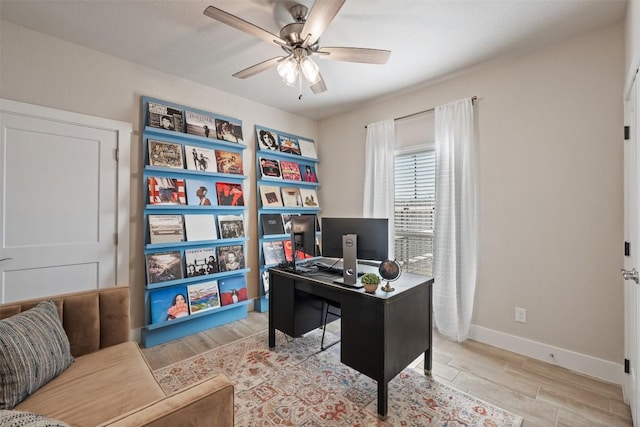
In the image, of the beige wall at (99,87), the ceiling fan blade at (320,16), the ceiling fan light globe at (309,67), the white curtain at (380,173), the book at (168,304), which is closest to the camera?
the ceiling fan blade at (320,16)

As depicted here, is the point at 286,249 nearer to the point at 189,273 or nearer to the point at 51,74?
the point at 189,273

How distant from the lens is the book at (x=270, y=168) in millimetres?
3764

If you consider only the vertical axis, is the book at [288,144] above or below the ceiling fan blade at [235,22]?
below

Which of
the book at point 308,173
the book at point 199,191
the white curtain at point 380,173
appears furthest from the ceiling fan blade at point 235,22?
the book at point 308,173

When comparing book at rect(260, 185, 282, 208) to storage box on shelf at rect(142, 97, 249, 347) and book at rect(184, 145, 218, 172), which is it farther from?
book at rect(184, 145, 218, 172)

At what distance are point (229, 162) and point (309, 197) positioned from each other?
1.36 meters

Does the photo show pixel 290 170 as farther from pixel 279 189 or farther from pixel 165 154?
pixel 165 154

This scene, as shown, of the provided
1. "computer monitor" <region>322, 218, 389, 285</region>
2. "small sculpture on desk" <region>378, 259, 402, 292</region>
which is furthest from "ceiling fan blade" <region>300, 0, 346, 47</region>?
"small sculpture on desk" <region>378, 259, 402, 292</region>

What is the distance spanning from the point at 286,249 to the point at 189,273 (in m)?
1.32

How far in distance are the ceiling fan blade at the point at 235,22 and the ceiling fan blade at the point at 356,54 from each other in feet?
1.10

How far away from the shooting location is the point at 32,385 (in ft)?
4.16

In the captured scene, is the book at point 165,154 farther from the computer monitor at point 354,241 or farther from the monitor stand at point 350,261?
the monitor stand at point 350,261

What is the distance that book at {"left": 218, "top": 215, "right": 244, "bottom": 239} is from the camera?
3.32m

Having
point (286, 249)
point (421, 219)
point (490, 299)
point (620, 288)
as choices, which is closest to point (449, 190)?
point (421, 219)
